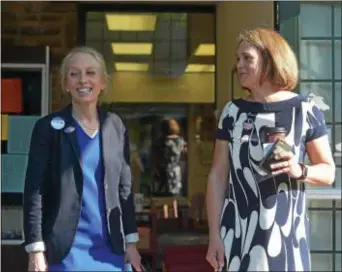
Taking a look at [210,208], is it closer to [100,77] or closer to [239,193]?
[239,193]

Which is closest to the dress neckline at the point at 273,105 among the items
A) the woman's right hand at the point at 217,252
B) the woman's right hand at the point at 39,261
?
the woman's right hand at the point at 217,252

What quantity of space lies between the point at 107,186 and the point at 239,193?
48 cm

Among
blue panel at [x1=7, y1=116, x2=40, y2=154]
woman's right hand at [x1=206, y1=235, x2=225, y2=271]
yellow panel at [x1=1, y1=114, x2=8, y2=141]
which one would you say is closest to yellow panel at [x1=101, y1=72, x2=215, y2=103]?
blue panel at [x1=7, y1=116, x2=40, y2=154]

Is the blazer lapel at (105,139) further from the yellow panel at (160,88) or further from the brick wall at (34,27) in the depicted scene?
the yellow panel at (160,88)

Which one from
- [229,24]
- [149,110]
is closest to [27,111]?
[229,24]

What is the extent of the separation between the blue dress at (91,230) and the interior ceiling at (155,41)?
4.45 meters

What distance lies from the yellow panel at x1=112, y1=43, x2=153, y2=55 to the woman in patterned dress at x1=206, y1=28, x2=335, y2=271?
4792 mm

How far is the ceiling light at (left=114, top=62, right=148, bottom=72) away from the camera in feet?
25.7

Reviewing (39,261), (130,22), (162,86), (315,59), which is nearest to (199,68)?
(162,86)

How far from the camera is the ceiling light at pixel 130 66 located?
7832mm

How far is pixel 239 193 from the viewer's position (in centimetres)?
288

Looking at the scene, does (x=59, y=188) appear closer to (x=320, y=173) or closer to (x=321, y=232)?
(x=320, y=173)

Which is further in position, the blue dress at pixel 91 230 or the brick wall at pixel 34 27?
the brick wall at pixel 34 27

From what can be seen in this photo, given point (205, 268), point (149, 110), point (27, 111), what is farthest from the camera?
point (149, 110)
